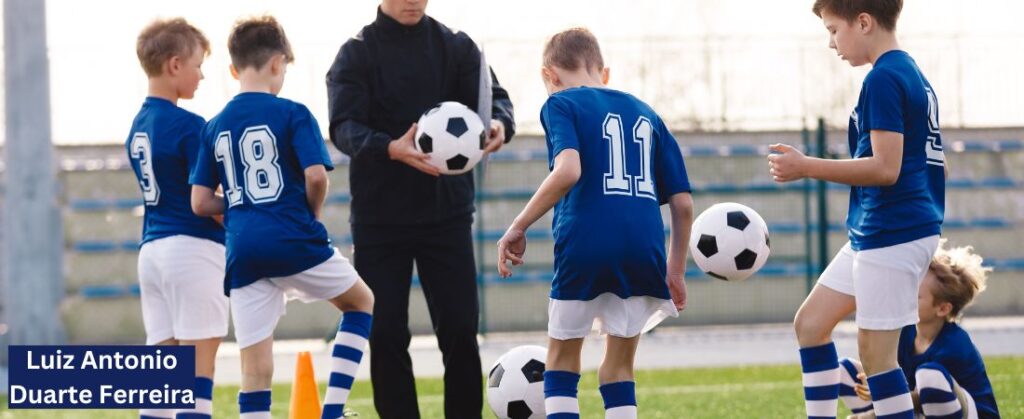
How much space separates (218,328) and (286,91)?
830 cm

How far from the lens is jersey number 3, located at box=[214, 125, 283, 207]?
15.8ft

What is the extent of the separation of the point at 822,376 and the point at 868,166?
0.87 meters

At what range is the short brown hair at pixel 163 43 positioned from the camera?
5352 millimetres

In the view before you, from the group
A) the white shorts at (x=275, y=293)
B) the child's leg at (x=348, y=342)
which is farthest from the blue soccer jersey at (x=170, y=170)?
the child's leg at (x=348, y=342)

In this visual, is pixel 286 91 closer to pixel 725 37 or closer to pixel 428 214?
pixel 725 37

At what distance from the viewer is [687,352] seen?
11508mm

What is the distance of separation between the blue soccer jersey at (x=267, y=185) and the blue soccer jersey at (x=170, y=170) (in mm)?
370

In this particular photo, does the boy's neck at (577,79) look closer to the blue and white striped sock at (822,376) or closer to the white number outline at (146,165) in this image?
the blue and white striped sock at (822,376)

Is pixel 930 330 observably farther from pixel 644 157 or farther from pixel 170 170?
pixel 170 170

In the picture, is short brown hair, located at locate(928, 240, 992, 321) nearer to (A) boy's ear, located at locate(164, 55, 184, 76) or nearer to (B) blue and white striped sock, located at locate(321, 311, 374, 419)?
(B) blue and white striped sock, located at locate(321, 311, 374, 419)

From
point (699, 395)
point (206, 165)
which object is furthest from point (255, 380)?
point (699, 395)

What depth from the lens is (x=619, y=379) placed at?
4.68 metres

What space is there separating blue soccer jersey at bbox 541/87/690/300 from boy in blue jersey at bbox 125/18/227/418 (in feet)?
4.71

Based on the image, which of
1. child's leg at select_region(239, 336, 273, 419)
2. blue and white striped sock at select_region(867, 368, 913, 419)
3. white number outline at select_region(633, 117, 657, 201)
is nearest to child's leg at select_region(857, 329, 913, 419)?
blue and white striped sock at select_region(867, 368, 913, 419)
